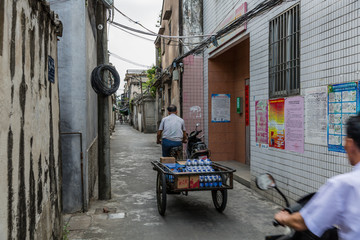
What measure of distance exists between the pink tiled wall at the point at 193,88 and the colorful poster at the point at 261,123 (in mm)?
4783

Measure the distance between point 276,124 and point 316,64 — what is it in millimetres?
1614

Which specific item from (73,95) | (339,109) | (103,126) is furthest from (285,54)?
(73,95)

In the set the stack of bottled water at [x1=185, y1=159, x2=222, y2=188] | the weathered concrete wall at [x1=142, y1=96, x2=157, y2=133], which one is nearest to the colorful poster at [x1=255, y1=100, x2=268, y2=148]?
the stack of bottled water at [x1=185, y1=159, x2=222, y2=188]

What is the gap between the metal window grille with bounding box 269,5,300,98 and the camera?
19.4 ft

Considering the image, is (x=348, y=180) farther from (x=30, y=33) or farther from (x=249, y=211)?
(x=249, y=211)

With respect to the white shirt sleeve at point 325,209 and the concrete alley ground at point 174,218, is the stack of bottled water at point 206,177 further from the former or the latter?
the white shirt sleeve at point 325,209

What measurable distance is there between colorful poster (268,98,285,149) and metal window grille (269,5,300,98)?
0.18m

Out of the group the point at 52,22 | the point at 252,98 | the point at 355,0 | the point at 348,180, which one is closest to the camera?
the point at 348,180

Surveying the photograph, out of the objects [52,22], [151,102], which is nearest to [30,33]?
[52,22]

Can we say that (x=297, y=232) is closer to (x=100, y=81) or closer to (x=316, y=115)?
(x=316, y=115)

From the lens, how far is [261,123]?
7137 millimetres

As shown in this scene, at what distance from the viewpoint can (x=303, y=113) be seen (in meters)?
5.57

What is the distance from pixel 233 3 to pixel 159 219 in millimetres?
6375

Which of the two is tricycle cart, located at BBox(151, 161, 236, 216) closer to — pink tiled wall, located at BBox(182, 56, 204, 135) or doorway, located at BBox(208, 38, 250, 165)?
doorway, located at BBox(208, 38, 250, 165)
